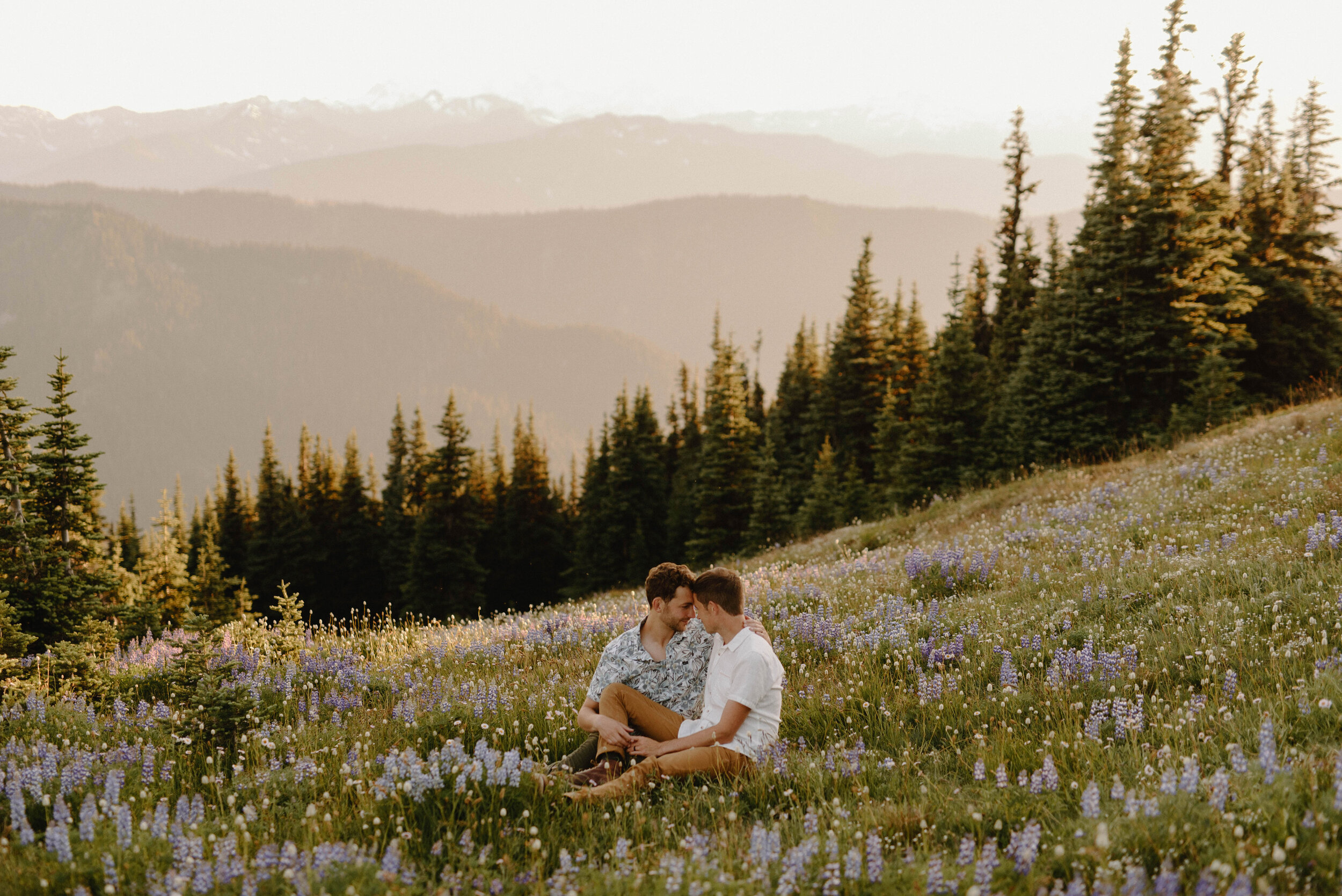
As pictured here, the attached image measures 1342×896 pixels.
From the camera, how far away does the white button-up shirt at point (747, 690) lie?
17.9 feet

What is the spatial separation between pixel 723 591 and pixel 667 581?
0.76 metres

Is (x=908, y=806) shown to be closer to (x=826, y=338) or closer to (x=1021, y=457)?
(x=1021, y=457)

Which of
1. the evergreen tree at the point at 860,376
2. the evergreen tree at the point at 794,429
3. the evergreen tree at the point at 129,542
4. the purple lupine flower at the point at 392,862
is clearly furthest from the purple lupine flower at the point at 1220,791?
the evergreen tree at the point at 129,542

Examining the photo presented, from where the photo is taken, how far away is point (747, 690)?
5.44 metres

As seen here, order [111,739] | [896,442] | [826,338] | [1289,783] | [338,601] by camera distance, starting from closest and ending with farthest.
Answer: [1289,783], [111,739], [896,442], [338,601], [826,338]

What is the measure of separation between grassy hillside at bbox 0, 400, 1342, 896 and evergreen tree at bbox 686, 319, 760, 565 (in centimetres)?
3387

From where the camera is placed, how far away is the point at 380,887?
367cm

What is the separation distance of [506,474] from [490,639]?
5653 cm

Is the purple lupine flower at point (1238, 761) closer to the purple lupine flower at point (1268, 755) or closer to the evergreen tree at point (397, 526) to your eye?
the purple lupine flower at point (1268, 755)

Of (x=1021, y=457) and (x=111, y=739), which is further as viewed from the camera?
(x=1021, y=457)

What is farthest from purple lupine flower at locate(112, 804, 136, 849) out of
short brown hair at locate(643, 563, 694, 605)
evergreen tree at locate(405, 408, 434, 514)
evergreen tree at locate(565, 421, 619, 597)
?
evergreen tree at locate(405, 408, 434, 514)

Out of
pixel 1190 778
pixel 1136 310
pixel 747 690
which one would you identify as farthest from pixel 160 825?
pixel 1136 310

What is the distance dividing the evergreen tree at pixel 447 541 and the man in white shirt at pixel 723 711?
42210 millimetres

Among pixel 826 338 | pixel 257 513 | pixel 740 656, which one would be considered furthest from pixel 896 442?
pixel 257 513
